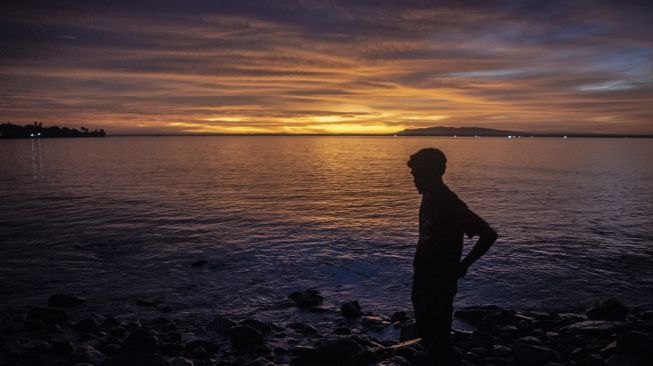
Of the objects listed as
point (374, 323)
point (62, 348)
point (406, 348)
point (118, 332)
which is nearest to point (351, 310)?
point (374, 323)

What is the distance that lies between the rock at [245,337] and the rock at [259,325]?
1.89ft

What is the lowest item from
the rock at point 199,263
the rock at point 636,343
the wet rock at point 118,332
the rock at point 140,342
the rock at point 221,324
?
the rock at point 199,263

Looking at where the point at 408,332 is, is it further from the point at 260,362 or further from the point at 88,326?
the point at 88,326

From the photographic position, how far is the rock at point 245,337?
29.6ft

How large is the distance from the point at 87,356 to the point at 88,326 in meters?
2.30

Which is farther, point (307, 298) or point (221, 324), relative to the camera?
point (307, 298)

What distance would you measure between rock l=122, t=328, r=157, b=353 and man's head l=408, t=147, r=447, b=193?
20.6 ft

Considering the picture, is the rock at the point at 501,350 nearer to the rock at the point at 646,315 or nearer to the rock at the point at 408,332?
the rock at the point at 408,332

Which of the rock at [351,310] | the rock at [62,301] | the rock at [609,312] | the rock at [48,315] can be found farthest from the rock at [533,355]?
the rock at [62,301]

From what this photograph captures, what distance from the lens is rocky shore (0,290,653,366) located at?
25.4 feet

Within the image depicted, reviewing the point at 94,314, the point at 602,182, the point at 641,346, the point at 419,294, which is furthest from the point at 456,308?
the point at 602,182

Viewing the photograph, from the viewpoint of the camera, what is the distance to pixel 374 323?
1027cm

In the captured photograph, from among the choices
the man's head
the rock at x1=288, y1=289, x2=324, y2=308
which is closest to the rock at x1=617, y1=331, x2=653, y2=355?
the man's head

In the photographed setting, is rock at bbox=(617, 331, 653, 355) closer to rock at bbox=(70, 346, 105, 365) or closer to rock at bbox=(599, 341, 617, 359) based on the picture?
rock at bbox=(599, 341, 617, 359)
